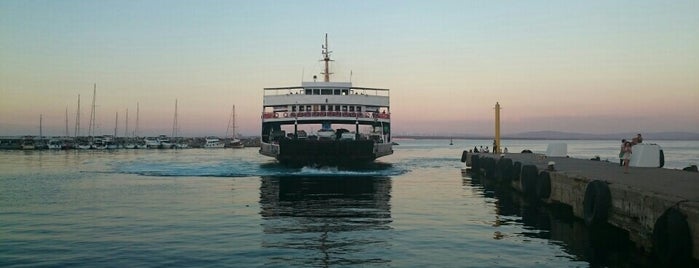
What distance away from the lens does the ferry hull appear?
113 feet

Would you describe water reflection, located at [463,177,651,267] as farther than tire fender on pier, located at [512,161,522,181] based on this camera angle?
No

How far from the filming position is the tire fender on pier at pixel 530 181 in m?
19.8

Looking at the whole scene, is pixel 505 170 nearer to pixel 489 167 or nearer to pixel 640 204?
pixel 489 167

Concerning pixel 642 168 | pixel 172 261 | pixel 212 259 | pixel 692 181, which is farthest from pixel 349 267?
pixel 642 168

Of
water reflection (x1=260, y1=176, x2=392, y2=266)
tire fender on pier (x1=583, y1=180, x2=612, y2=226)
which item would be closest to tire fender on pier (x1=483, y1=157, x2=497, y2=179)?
water reflection (x1=260, y1=176, x2=392, y2=266)

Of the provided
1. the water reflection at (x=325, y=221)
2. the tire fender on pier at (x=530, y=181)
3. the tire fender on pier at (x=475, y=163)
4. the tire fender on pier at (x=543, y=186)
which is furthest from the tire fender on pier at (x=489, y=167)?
the tire fender on pier at (x=543, y=186)

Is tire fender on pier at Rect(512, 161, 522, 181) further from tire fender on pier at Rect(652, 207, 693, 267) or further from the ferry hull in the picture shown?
tire fender on pier at Rect(652, 207, 693, 267)

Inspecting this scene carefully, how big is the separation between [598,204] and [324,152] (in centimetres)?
2318

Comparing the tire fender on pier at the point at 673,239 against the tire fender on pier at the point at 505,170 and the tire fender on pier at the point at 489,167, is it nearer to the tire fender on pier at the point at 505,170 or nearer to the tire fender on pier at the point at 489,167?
the tire fender on pier at the point at 505,170

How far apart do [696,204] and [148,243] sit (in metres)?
9.62

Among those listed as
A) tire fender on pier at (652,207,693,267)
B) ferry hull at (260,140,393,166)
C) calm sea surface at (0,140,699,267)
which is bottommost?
calm sea surface at (0,140,699,267)

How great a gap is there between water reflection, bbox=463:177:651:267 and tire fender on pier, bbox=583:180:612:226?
0.91ft

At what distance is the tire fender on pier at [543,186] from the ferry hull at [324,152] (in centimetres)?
1747

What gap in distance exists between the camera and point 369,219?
14953 mm
